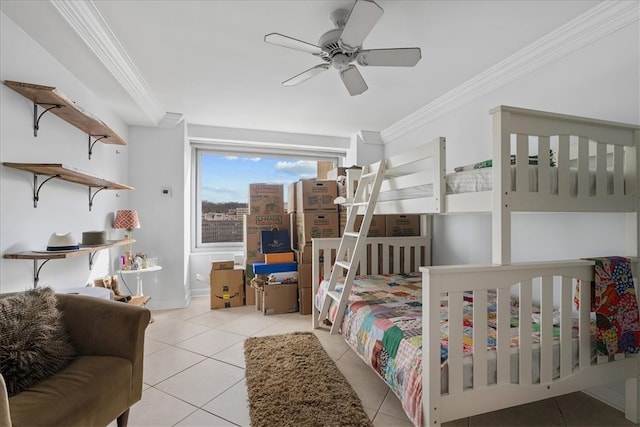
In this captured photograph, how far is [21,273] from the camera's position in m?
1.79

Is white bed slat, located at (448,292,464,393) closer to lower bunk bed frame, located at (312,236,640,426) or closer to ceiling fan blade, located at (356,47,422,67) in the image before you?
lower bunk bed frame, located at (312,236,640,426)

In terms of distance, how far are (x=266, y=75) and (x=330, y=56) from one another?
0.89 metres

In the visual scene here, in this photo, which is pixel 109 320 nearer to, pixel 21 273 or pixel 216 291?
pixel 21 273

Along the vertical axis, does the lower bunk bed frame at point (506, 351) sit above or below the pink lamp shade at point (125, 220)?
below

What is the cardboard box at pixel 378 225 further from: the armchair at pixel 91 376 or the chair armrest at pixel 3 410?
the chair armrest at pixel 3 410

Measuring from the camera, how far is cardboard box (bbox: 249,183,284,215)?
3.88 metres

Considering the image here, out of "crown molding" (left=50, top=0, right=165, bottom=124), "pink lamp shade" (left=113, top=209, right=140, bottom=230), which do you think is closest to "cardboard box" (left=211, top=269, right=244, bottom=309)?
"pink lamp shade" (left=113, top=209, right=140, bottom=230)

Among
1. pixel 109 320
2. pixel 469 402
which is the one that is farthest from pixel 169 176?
pixel 469 402

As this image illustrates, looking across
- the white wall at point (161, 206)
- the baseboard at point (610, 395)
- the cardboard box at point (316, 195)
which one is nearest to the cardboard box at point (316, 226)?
the cardboard box at point (316, 195)

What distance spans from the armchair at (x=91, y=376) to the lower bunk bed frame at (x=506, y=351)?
138 centimetres

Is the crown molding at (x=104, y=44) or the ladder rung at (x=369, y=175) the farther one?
the ladder rung at (x=369, y=175)

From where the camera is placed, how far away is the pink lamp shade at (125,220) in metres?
3.03

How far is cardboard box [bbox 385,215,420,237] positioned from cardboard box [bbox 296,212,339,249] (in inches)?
25.5

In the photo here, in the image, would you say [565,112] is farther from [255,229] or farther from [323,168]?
[255,229]
